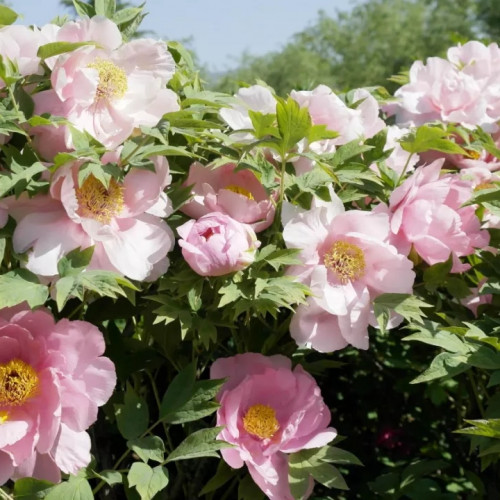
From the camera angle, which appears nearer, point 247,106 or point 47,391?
point 47,391

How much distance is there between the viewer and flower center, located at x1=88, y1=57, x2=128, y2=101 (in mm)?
1210

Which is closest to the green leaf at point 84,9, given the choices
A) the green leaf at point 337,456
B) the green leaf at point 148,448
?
the green leaf at point 148,448

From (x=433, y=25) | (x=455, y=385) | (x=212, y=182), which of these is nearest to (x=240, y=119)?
(x=212, y=182)

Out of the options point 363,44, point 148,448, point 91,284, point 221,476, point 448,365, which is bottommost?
point 363,44

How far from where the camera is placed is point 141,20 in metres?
1.38

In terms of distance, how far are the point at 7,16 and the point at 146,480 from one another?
70 cm

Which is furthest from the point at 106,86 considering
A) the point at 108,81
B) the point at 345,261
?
the point at 345,261

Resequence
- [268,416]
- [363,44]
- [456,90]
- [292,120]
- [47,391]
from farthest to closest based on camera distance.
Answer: [363,44], [456,90], [268,416], [292,120], [47,391]

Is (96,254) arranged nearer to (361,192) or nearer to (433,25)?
(361,192)

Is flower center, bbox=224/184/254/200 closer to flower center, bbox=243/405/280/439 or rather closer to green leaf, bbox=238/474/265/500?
flower center, bbox=243/405/280/439

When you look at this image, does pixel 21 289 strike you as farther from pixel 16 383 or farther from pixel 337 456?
pixel 337 456

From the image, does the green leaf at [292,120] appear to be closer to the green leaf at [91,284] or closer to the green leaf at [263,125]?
the green leaf at [263,125]

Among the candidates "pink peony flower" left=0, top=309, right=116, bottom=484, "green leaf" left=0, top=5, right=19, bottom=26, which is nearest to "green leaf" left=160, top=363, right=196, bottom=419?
"pink peony flower" left=0, top=309, right=116, bottom=484

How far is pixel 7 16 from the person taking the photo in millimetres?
1245
